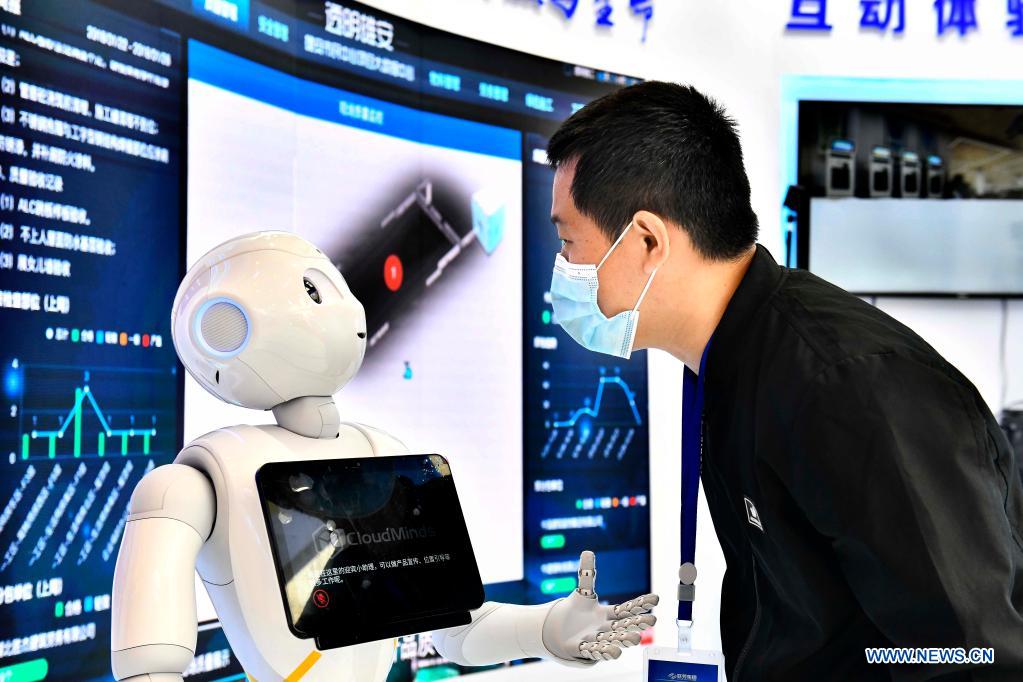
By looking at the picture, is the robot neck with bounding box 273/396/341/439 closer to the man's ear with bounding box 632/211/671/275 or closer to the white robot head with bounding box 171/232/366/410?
the white robot head with bounding box 171/232/366/410

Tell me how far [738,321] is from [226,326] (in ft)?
3.09

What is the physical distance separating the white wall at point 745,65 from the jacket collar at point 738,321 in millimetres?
2338

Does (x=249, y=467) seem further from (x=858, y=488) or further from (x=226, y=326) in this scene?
(x=858, y=488)

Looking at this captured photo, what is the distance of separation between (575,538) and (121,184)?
222cm

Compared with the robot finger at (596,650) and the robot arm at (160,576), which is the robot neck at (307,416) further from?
the robot finger at (596,650)

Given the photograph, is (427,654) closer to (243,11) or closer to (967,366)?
(243,11)

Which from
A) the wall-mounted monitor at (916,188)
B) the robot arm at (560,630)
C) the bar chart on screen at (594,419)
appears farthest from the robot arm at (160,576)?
the wall-mounted monitor at (916,188)

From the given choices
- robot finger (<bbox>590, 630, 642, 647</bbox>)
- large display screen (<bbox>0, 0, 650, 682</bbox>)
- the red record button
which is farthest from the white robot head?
the red record button

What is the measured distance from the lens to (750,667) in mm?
1681

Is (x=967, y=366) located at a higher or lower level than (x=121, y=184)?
lower

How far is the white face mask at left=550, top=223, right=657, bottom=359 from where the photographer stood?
1.88 meters

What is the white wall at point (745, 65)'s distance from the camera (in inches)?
161

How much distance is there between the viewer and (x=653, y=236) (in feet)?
5.80

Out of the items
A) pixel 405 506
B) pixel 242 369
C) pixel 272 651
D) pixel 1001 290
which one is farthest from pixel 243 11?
pixel 1001 290
